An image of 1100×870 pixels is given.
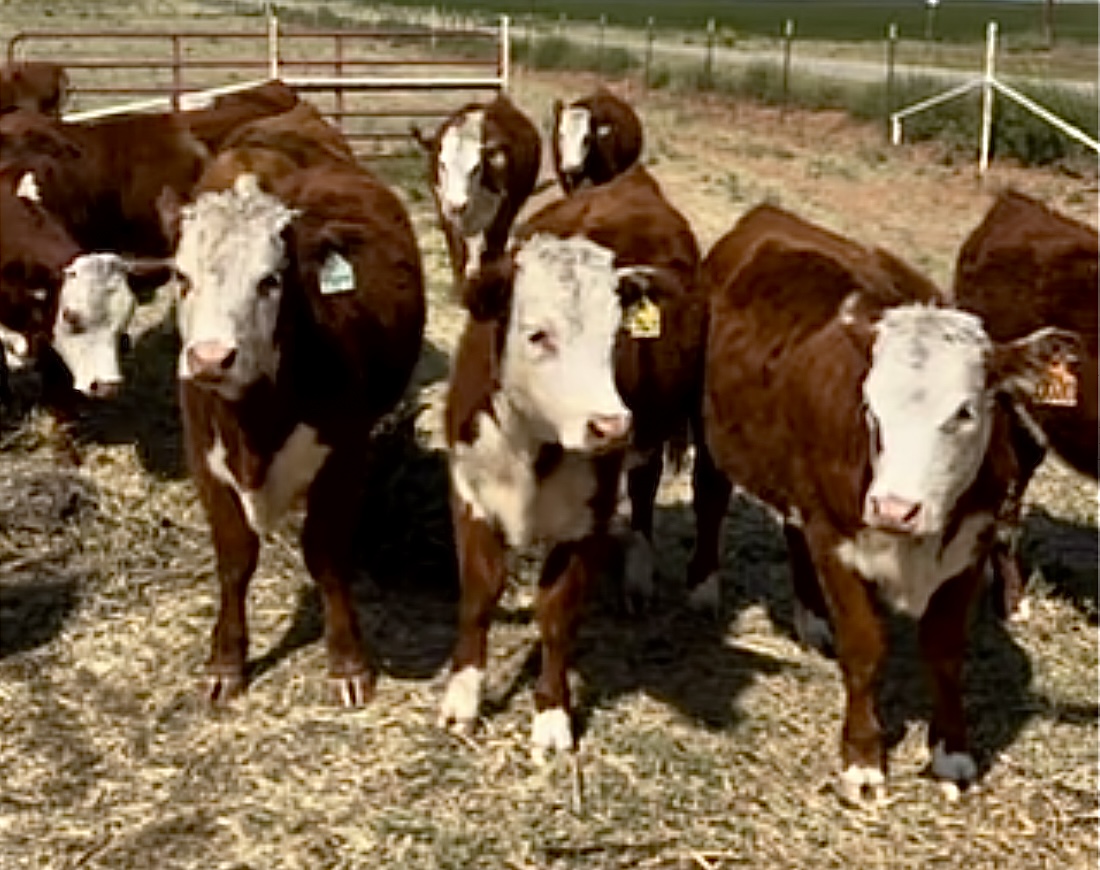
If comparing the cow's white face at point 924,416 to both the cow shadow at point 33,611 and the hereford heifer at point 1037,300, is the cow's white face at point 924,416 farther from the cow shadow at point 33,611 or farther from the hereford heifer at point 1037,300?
the cow shadow at point 33,611

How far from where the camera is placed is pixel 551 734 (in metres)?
4.93

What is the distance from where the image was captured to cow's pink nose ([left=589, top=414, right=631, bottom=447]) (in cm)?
438

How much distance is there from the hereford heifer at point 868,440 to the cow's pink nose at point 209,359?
1580 mm

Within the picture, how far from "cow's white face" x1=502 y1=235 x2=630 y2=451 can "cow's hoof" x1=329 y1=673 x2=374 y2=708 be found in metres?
1.00

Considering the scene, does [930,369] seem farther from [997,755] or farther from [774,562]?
[774,562]

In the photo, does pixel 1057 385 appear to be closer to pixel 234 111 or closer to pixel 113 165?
pixel 113 165

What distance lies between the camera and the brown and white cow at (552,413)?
14.9ft

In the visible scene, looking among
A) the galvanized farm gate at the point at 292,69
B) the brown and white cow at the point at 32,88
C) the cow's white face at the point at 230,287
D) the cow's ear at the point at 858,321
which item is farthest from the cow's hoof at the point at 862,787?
the galvanized farm gate at the point at 292,69

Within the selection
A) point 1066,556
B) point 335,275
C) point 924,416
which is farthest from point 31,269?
point 1066,556

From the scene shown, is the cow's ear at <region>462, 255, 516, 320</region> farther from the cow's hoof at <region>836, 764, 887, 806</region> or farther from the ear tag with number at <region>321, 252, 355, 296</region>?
the cow's hoof at <region>836, 764, 887, 806</region>

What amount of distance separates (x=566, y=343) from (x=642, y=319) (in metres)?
0.31

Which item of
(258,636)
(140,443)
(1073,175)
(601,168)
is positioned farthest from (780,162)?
(258,636)

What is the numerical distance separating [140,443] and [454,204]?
3407 millimetres

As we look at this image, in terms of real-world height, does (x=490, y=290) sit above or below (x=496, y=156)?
above
